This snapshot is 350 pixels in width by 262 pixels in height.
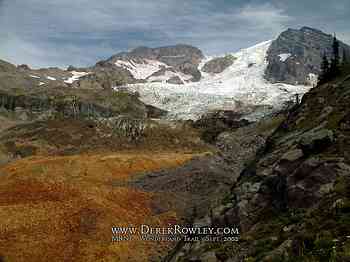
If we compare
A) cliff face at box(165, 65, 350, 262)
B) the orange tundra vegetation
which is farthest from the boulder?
the orange tundra vegetation

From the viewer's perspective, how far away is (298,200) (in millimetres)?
22984

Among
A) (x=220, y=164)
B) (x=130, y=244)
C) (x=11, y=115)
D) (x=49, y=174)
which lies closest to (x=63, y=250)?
(x=130, y=244)

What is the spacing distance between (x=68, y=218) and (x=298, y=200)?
75.1ft

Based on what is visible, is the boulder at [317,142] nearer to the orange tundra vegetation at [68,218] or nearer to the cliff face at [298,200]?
the cliff face at [298,200]

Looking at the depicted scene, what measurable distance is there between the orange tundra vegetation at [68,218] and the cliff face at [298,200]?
1029cm

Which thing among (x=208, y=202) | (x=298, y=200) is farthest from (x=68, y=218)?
(x=298, y=200)

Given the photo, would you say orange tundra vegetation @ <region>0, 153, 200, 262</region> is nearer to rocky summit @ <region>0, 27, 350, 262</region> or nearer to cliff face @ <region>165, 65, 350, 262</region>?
rocky summit @ <region>0, 27, 350, 262</region>

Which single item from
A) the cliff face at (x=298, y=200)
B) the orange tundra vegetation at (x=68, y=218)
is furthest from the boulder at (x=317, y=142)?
the orange tundra vegetation at (x=68, y=218)

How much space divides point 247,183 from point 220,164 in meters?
39.4

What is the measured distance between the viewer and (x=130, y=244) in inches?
1419

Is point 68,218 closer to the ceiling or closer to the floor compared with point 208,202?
closer to the ceiling

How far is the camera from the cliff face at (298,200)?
53.8ft

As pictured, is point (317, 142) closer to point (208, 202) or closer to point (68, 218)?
point (208, 202)

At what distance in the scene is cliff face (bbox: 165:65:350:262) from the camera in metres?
16.4
